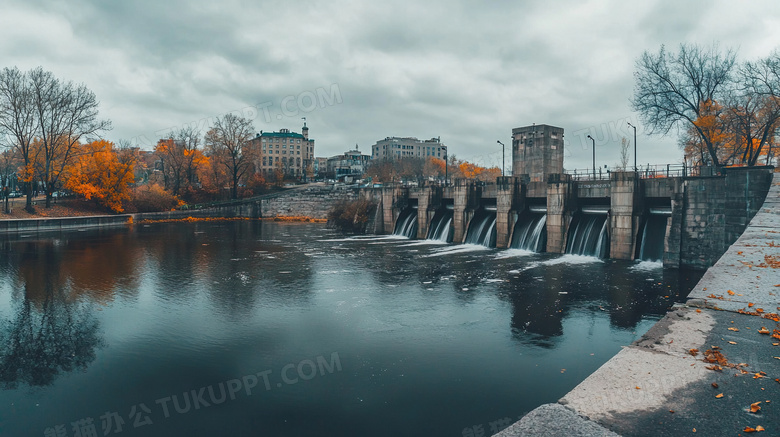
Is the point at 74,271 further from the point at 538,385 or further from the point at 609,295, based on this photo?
the point at 609,295

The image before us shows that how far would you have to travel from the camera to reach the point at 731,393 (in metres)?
6.88

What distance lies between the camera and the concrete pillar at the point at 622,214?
29.6 metres

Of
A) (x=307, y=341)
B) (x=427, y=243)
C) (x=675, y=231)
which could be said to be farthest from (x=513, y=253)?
(x=307, y=341)

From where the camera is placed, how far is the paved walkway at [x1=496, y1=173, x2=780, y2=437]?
6.20 meters

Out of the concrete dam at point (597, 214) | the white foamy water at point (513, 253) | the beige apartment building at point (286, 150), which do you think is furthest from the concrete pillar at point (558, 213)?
the beige apartment building at point (286, 150)

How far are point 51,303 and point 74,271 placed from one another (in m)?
8.79

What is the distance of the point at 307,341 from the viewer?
15.1m

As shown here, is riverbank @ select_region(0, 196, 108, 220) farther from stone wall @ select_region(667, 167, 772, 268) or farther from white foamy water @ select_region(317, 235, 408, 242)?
stone wall @ select_region(667, 167, 772, 268)

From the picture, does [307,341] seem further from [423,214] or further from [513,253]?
[423,214]

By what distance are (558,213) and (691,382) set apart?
28.4 metres

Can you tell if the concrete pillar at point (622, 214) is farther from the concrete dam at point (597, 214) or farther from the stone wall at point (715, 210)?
the stone wall at point (715, 210)

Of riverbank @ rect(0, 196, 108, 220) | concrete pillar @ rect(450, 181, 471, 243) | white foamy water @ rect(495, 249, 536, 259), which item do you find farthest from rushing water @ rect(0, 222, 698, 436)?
riverbank @ rect(0, 196, 108, 220)

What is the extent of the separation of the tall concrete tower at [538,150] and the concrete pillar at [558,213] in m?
9.96

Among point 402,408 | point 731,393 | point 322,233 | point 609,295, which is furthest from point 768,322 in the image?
point 322,233
